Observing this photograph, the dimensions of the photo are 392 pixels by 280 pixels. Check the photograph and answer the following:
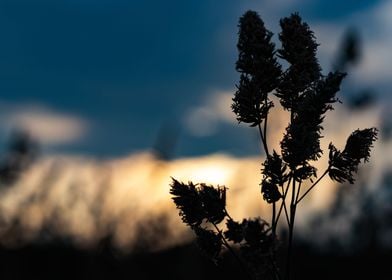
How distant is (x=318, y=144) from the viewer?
3.00 m

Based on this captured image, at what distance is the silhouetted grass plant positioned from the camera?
298cm

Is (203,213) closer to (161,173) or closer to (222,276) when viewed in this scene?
(161,173)

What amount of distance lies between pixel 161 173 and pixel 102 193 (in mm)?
968

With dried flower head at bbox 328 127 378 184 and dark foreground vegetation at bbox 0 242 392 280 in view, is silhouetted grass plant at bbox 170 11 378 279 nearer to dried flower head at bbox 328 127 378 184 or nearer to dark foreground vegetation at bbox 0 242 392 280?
dried flower head at bbox 328 127 378 184

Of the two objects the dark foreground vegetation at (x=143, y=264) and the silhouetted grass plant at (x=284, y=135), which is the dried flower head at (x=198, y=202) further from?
the dark foreground vegetation at (x=143, y=264)

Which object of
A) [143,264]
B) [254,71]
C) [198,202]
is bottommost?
[198,202]

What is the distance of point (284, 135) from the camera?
302cm

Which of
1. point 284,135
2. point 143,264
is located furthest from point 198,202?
point 143,264

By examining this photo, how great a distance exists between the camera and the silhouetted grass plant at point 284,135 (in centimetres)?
298

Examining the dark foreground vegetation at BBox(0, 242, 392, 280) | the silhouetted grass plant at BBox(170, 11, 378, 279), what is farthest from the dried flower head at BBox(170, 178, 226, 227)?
the dark foreground vegetation at BBox(0, 242, 392, 280)

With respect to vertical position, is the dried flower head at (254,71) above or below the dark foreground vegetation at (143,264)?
below

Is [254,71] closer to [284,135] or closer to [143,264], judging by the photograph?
[284,135]

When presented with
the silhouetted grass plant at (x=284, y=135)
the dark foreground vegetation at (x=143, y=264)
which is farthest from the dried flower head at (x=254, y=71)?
the dark foreground vegetation at (x=143, y=264)

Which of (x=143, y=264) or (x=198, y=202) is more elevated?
(x=143, y=264)
